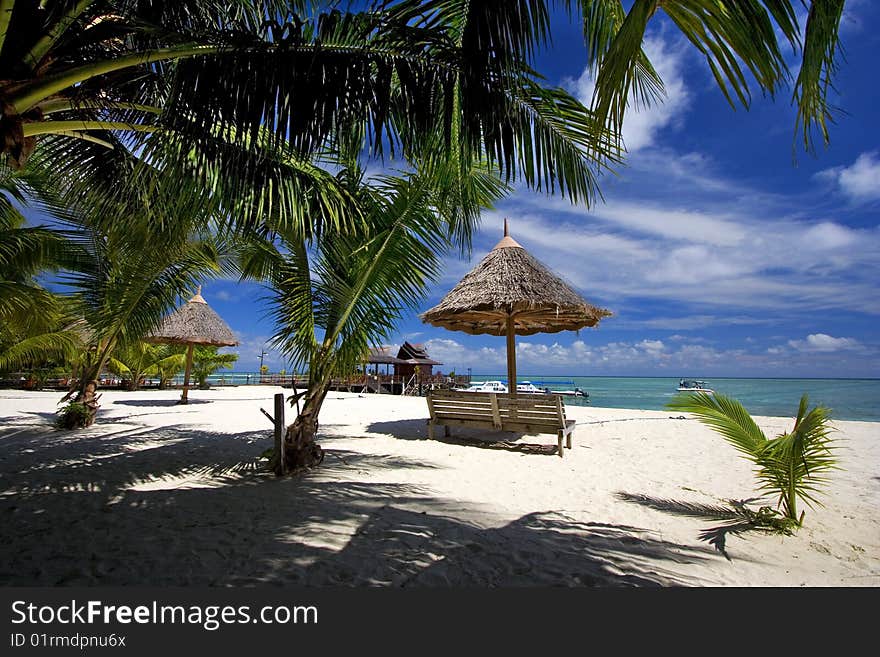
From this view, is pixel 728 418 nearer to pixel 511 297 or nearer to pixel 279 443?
pixel 511 297

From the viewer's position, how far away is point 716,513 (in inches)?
147

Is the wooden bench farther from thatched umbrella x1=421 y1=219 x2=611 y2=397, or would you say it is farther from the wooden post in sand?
the wooden post in sand

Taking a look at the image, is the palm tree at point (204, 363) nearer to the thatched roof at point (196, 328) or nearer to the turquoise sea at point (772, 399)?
the thatched roof at point (196, 328)

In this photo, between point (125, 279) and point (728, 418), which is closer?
point (728, 418)

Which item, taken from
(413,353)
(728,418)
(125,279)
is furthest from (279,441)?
(413,353)

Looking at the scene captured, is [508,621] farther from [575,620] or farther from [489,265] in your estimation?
[489,265]

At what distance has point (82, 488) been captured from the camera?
3951 millimetres

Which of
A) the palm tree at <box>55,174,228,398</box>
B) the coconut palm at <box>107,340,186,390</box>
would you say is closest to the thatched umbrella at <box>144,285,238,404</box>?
the coconut palm at <box>107,340,186,390</box>

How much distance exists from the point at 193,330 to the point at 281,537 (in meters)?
14.3

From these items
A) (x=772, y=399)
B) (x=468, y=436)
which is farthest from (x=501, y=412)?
(x=772, y=399)

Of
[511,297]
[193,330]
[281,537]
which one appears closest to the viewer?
[281,537]

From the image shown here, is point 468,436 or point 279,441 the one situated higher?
point 279,441

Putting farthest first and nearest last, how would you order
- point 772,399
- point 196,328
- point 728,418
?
point 772,399, point 196,328, point 728,418

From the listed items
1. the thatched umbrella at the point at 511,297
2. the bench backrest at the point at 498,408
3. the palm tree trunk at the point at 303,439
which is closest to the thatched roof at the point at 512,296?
the thatched umbrella at the point at 511,297
